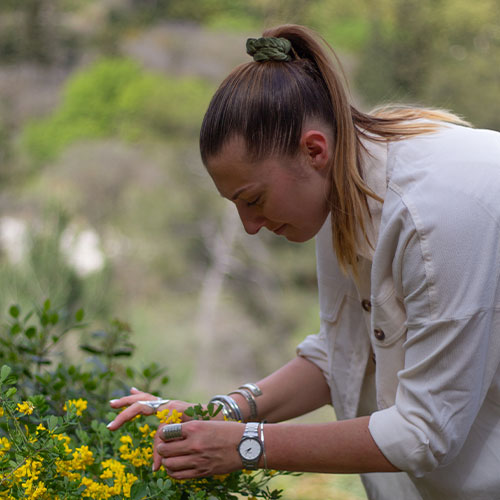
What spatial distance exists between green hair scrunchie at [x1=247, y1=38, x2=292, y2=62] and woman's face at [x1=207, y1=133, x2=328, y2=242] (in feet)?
0.60

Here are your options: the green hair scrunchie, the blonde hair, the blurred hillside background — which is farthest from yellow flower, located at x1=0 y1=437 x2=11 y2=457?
the blurred hillside background

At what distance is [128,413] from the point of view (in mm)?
1243

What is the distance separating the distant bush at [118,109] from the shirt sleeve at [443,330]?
17.0 m

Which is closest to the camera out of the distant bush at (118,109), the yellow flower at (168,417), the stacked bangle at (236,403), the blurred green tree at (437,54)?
the yellow flower at (168,417)

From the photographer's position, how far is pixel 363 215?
124 centimetres

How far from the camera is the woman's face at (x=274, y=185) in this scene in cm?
120

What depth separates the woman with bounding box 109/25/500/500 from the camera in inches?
42.9

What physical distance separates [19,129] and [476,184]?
1825 cm

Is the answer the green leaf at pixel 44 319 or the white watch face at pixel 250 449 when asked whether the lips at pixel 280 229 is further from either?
the green leaf at pixel 44 319

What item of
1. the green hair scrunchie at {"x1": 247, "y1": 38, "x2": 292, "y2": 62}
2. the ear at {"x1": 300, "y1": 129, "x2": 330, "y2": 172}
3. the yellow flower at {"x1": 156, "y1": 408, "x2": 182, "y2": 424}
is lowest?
the yellow flower at {"x1": 156, "y1": 408, "x2": 182, "y2": 424}

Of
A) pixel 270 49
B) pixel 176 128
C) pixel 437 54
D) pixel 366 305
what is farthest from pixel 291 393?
pixel 176 128

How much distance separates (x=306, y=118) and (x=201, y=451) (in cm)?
59

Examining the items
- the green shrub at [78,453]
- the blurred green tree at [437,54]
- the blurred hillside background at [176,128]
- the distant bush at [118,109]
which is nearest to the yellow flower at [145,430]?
the green shrub at [78,453]

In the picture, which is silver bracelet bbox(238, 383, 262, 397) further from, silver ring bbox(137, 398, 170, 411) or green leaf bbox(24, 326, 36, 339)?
green leaf bbox(24, 326, 36, 339)
